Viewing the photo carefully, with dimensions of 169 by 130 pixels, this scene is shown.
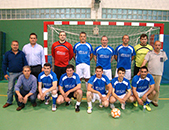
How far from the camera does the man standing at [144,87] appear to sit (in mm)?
2707

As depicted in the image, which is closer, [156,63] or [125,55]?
[156,63]

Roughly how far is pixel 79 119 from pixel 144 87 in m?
1.71

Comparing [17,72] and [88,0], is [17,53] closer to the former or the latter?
[17,72]

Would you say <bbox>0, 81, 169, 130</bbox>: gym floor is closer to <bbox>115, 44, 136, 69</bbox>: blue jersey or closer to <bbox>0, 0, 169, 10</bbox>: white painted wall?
<bbox>115, 44, 136, 69</bbox>: blue jersey

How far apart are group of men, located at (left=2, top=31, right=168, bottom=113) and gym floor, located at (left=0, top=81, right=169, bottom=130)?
0.15 metres

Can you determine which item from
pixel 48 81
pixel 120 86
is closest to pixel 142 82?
pixel 120 86

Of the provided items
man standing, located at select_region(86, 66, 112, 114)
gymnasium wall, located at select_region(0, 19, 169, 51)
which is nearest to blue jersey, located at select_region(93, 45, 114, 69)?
man standing, located at select_region(86, 66, 112, 114)

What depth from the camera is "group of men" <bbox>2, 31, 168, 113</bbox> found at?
266 cm

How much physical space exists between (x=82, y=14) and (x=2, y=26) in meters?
4.30

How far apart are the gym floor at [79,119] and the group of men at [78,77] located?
0.15 m

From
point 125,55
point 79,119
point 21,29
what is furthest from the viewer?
point 21,29

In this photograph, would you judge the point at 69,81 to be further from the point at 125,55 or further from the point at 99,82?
the point at 125,55

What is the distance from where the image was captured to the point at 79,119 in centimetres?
229

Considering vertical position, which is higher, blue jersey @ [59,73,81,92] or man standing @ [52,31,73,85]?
man standing @ [52,31,73,85]
